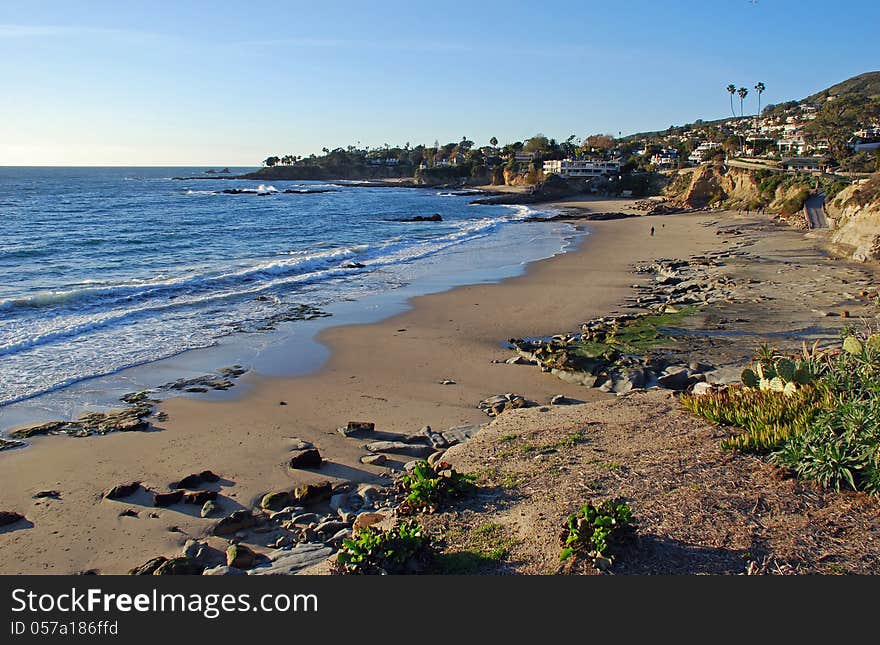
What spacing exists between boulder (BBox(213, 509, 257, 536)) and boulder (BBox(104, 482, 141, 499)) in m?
1.69

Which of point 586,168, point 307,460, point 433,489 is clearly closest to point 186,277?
point 307,460

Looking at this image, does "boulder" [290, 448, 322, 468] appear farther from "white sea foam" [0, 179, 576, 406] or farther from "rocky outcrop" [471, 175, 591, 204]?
"rocky outcrop" [471, 175, 591, 204]

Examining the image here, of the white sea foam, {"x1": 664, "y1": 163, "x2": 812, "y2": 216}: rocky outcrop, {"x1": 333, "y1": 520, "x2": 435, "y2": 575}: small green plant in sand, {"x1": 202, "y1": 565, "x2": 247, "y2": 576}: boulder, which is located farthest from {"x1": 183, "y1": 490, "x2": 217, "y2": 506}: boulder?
{"x1": 664, "y1": 163, "x2": 812, "y2": 216}: rocky outcrop

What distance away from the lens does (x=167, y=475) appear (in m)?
9.20

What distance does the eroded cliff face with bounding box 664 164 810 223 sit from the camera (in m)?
49.6

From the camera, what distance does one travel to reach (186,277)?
89.8 feet

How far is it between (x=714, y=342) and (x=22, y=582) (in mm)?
14116

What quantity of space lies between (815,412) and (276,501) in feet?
23.0

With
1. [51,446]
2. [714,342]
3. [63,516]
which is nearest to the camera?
[63,516]

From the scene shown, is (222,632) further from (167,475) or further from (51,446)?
(51,446)

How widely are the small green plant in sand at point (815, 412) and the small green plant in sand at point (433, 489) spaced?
3438 millimetres

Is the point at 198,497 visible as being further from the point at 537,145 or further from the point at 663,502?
the point at 537,145

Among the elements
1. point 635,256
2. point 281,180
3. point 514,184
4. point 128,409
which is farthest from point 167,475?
point 281,180

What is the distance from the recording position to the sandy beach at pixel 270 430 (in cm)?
762
